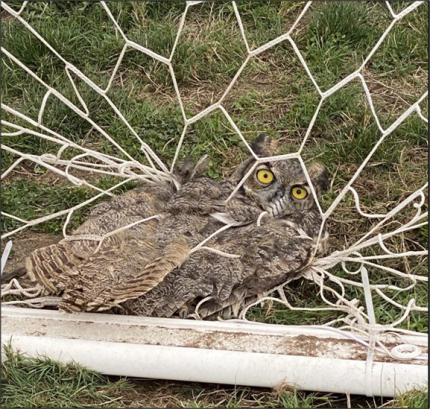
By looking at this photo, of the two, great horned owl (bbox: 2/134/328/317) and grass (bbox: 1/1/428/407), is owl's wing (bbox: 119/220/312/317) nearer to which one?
great horned owl (bbox: 2/134/328/317)

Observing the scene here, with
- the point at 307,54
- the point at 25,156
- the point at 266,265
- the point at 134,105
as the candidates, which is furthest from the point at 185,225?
the point at 307,54

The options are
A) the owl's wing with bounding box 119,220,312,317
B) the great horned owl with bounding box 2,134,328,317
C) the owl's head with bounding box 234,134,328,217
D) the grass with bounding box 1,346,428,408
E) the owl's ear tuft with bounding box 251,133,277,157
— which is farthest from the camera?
the owl's ear tuft with bounding box 251,133,277,157

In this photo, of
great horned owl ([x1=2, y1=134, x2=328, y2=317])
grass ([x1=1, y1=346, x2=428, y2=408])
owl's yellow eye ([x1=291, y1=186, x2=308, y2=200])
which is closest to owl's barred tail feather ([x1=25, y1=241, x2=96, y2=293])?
great horned owl ([x1=2, y1=134, x2=328, y2=317])

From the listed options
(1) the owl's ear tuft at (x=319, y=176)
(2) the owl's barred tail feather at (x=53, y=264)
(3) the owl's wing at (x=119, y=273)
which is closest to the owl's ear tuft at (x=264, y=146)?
(1) the owl's ear tuft at (x=319, y=176)

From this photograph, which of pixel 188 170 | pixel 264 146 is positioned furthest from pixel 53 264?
pixel 264 146

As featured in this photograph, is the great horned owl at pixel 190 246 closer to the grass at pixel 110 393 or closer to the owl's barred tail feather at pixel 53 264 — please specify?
the owl's barred tail feather at pixel 53 264

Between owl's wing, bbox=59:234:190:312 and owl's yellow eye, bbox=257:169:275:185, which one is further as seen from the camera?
owl's yellow eye, bbox=257:169:275:185

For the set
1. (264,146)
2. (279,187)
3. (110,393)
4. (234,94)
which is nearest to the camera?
(110,393)

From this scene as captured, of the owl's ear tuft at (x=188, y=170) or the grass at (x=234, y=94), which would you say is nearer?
the owl's ear tuft at (x=188, y=170)

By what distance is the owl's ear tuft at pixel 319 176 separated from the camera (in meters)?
3.47

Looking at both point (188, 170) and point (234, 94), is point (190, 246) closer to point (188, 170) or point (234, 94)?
point (188, 170)

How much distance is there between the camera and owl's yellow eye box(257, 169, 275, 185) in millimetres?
3424

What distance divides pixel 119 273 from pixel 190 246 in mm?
321

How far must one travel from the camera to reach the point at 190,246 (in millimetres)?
3109
